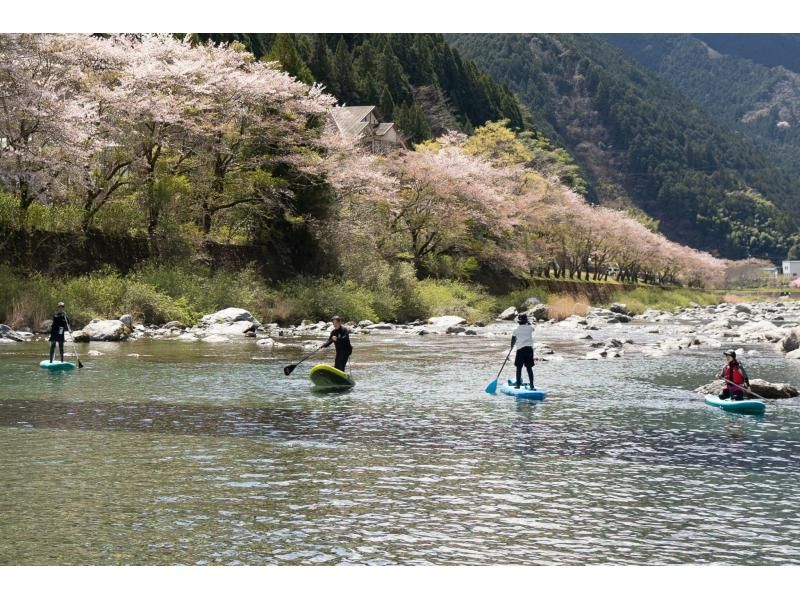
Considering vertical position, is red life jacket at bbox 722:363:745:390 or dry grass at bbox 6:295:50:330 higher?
dry grass at bbox 6:295:50:330

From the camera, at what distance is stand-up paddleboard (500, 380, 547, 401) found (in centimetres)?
1889

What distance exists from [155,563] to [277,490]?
9.15 ft

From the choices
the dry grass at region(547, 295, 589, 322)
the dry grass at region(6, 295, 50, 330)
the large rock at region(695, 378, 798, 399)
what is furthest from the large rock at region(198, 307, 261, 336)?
the dry grass at region(547, 295, 589, 322)

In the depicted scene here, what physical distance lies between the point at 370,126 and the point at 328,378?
235 ft

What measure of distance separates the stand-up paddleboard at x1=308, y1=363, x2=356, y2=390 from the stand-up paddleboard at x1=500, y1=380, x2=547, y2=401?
3622mm

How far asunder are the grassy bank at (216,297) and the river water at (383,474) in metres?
13.4

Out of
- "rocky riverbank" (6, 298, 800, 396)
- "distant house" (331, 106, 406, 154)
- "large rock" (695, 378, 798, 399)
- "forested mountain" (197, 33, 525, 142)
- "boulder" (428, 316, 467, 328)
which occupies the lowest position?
"large rock" (695, 378, 798, 399)

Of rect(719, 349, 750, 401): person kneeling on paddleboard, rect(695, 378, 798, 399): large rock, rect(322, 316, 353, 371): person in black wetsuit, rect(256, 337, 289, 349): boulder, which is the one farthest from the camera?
rect(256, 337, 289, 349): boulder

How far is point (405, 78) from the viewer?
114 meters

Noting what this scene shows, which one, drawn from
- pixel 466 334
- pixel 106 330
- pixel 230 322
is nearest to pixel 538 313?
pixel 466 334

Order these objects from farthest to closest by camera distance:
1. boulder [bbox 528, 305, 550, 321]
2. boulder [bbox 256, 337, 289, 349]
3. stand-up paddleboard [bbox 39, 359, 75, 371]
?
boulder [bbox 528, 305, 550, 321], boulder [bbox 256, 337, 289, 349], stand-up paddleboard [bbox 39, 359, 75, 371]

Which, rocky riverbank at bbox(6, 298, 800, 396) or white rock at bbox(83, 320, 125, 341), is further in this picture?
white rock at bbox(83, 320, 125, 341)

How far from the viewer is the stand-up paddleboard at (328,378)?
20.0m

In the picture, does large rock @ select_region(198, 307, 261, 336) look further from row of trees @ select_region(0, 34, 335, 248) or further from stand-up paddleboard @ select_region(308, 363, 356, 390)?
stand-up paddleboard @ select_region(308, 363, 356, 390)
